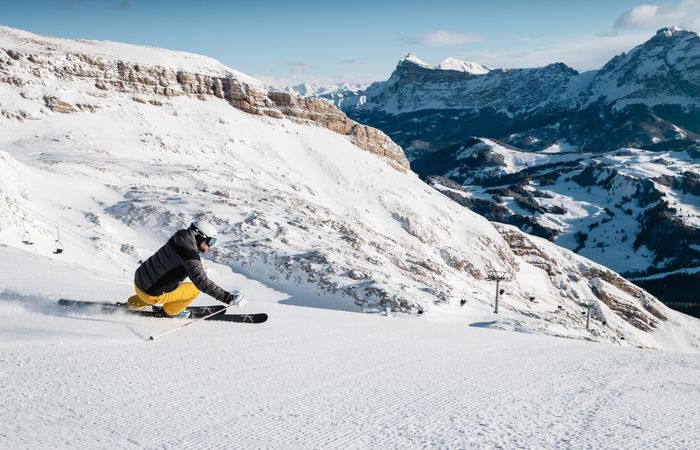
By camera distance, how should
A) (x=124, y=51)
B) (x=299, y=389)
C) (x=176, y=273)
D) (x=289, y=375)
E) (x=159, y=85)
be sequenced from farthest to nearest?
1. (x=124, y=51)
2. (x=159, y=85)
3. (x=176, y=273)
4. (x=289, y=375)
5. (x=299, y=389)

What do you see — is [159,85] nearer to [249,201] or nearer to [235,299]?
[249,201]

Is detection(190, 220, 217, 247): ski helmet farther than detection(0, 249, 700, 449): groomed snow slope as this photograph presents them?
Yes

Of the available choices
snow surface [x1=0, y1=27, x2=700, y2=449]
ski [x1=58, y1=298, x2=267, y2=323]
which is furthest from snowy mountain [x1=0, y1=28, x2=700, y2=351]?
ski [x1=58, y1=298, x2=267, y2=323]

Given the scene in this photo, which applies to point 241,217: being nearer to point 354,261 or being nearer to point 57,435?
point 354,261

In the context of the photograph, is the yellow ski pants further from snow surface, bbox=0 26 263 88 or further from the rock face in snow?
snow surface, bbox=0 26 263 88

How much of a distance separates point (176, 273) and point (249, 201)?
1400 inches

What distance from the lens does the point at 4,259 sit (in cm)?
1361

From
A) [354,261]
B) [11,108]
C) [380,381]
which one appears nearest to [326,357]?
[380,381]

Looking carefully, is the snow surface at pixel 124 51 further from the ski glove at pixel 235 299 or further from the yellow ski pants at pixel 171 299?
the ski glove at pixel 235 299

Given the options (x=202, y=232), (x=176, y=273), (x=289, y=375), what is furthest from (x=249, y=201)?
(x=289, y=375)

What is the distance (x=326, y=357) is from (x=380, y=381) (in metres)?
1.36

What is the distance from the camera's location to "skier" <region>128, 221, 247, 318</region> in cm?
916

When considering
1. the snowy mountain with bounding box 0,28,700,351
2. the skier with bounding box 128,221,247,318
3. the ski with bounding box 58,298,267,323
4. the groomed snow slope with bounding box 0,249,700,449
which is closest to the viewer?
the groomed snow slope with bounding box 0,249,700,449

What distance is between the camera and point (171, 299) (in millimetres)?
9609
